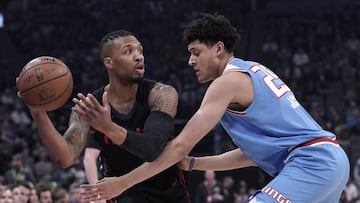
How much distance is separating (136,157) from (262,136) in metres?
1.11

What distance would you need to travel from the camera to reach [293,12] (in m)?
24.3

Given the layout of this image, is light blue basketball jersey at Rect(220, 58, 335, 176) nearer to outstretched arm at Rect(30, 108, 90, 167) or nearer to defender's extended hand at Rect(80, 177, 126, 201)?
defender's extended hand at Rect(80, 177, 126, 201)

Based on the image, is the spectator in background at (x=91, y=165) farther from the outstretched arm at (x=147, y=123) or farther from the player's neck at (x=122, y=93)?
the outstretched arm at (x=147, y=123)

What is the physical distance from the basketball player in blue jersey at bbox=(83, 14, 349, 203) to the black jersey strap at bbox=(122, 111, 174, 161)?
56 mm

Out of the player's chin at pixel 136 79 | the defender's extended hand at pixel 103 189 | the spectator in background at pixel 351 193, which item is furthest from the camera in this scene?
the spectator in background at pixel 351 193

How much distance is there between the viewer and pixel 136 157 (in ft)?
17.6

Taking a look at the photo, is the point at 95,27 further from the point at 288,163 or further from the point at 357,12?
the point at 288,163

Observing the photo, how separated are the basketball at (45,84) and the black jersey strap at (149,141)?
60cm

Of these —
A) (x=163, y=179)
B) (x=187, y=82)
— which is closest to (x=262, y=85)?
(x=163, y=179)

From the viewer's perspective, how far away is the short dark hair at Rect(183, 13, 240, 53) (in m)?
4.88

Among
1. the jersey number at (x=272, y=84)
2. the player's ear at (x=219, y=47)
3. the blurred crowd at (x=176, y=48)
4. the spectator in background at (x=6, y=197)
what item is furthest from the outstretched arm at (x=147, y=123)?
the blurred crowd at (x=176, y=48)

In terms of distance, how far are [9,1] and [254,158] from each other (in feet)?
70.7

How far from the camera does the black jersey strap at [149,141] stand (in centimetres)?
454

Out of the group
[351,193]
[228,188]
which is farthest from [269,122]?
[351,193]
